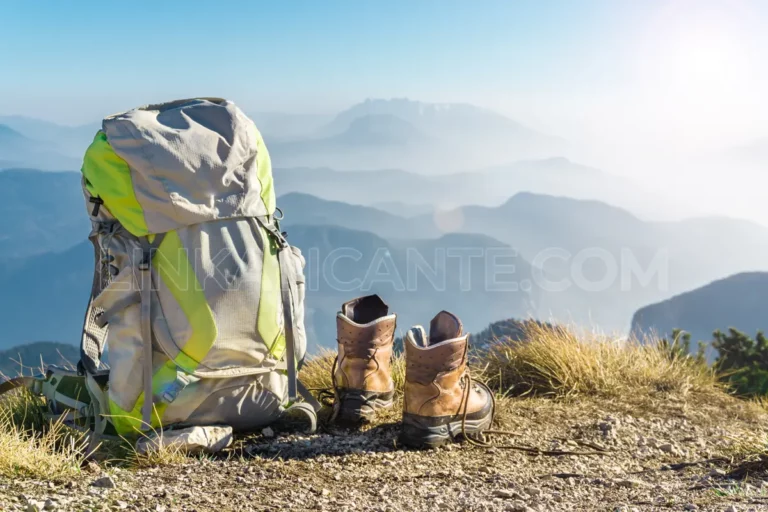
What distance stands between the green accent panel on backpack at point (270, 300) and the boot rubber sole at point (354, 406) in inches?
17.6

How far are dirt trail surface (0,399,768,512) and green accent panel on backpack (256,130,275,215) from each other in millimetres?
1283

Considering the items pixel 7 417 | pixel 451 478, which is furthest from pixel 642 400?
pixel 7 417

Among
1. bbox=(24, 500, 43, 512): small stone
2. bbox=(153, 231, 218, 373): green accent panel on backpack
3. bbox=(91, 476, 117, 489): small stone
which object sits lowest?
bbox=(91, 476, 117, 489): small stone

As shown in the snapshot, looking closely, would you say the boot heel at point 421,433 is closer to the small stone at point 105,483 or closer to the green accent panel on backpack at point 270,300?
the green accent panel on backpack at point 270,300

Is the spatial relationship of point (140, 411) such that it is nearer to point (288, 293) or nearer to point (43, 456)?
point (43, 456)

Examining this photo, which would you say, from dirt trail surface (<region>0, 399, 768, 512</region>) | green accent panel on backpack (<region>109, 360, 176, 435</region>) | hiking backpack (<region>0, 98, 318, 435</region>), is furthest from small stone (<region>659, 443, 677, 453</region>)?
green accent panel on backpack (<region>109, 360, 176, 435</region>)

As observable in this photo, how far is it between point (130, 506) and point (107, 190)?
1.65 metres

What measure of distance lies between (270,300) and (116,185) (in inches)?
38.7

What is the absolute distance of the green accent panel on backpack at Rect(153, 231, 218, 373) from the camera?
150 inches

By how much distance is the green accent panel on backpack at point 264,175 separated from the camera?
13.5ft

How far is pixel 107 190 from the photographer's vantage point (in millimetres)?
3844

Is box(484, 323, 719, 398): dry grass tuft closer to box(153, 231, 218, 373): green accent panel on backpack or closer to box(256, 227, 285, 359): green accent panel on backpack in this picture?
box(256, 227, 285, 359): green accent panel on backpack

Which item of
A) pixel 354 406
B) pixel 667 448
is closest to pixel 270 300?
pixel 354 406

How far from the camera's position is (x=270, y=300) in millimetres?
4039
